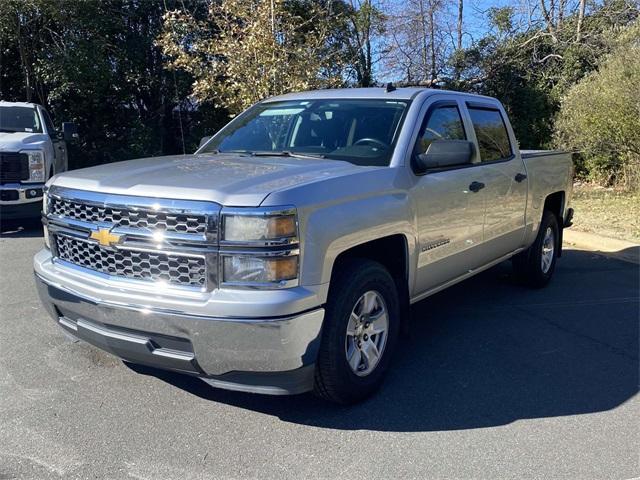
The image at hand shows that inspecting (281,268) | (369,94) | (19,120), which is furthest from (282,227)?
(19,120)

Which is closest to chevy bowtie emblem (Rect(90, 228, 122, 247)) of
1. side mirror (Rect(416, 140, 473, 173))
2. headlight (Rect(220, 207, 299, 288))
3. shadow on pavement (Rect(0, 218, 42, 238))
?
headlight (Rect(220, 207, 299, 288))

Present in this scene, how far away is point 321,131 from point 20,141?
6.52m

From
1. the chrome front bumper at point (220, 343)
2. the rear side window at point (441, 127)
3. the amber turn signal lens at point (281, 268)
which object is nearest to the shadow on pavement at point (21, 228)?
the chrome front bumper at point (220, 343)

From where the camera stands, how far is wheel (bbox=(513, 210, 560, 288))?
20.5 feet

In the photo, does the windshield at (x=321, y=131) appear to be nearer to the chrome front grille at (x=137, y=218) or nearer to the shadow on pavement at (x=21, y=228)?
the chrome front grille at (x=137, y=218)

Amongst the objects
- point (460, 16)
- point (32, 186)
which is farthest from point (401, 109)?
point (460, 16)

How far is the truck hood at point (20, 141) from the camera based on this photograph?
29.5 feet

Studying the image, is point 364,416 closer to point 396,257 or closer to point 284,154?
point 396,257

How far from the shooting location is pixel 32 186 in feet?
29.7

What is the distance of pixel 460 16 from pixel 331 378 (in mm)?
17352

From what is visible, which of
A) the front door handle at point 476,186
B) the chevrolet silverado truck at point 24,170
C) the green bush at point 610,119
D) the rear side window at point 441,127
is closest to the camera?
the rear side window at point 441,127

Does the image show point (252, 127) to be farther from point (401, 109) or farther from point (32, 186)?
point (32, 186)

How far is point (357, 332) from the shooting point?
3619 millimetres

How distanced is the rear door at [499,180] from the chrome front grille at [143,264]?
2.81m
